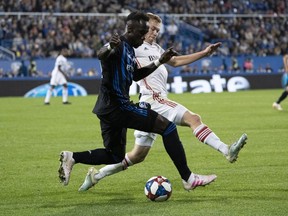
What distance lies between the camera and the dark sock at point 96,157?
9609mm

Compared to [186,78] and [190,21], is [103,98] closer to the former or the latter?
[186,78]

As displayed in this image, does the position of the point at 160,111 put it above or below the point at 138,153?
above

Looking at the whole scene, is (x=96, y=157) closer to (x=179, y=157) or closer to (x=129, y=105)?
(x=129, y=105)

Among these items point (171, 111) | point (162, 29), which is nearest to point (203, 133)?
point (171, 111)

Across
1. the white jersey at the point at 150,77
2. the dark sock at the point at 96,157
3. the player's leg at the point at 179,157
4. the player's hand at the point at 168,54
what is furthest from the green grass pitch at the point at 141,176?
the player's hand at the point at 168,54

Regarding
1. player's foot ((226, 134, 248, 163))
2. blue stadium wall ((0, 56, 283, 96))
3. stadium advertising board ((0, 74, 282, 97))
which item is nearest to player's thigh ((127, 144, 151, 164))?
player's foot ((226, 134, 248, 163))

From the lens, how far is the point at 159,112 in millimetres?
10312

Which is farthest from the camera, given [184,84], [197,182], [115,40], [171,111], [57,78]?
[184,84]

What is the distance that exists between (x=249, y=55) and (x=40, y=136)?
3059 centimetres

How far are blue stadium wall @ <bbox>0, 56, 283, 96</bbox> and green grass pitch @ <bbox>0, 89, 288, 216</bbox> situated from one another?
54.7 feet

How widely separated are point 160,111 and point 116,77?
141 cm

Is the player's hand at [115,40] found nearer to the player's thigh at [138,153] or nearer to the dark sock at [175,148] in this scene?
the dark sock at [175,148]

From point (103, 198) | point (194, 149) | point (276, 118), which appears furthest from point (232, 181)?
point (276, 118)

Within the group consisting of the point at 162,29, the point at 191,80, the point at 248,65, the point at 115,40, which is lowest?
the point at 248,65
